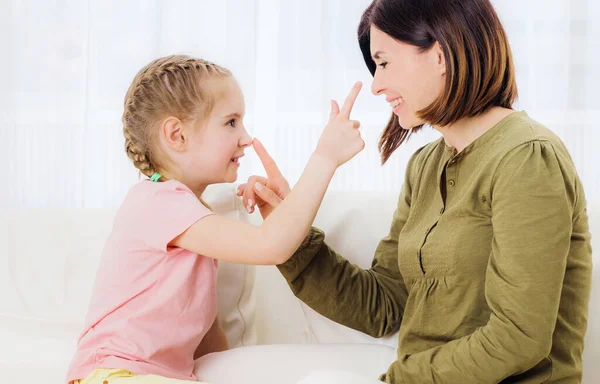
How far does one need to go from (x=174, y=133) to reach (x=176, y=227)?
0.23 meters

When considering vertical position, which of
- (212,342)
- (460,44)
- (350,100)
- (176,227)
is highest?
(460,44)

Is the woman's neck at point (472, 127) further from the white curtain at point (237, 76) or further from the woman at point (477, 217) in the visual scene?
the white curtain at point (237, 76)

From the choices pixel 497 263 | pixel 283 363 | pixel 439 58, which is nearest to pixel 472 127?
pixel 439 58

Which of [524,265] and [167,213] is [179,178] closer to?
[167,213]

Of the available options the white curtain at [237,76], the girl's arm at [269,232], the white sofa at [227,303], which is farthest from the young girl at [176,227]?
the white curtain at [237,76]

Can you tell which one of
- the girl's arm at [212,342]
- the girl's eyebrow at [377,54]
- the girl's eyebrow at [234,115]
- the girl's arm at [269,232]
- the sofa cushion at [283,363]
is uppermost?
the girl's eyebrow at [377,54]

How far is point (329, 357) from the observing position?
55.9 inches

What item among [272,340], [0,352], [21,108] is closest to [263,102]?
[21,108]

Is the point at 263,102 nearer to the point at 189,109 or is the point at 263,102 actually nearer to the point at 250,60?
the point at 250,60

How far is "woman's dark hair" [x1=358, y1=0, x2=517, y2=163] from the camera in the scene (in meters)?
1.25

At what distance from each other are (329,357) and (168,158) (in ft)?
1.69

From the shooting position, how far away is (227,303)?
1.64 m

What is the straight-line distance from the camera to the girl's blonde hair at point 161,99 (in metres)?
1.46

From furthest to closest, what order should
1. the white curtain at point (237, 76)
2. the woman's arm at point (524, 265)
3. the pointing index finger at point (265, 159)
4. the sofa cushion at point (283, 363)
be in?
the white curtain at point (237, 76) < the pointing index finger at point (265, 159) < the sofa cushion at point (283, 363) < the woman's arm at point (524, 265)
